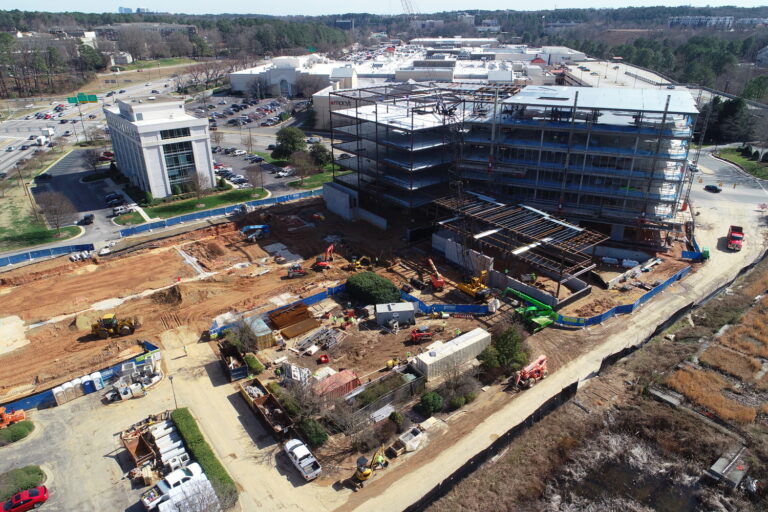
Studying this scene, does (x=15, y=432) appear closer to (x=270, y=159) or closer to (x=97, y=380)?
(x=97, y=380)

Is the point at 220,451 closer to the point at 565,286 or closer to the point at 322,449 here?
the point at 322,449

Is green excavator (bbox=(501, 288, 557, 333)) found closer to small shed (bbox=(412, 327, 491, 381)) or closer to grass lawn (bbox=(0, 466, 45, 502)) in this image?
small shed (bbox=(412, 327, 491, 381))

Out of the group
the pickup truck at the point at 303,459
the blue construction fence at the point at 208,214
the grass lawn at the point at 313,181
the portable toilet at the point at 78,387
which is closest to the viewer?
the pickup truck at the point at 303,459

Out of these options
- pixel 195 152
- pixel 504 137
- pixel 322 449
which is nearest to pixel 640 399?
pixel 322 449

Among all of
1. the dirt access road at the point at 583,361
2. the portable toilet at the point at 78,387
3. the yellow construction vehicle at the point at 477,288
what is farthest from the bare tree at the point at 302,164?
the dirt access road at the point at 583,361

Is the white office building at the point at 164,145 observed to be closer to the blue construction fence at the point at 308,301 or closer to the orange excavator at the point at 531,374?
the blue construction fence at the point at 308,301

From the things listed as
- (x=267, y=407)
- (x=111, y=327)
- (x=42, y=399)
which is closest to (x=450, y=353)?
(x=267, y=407)
